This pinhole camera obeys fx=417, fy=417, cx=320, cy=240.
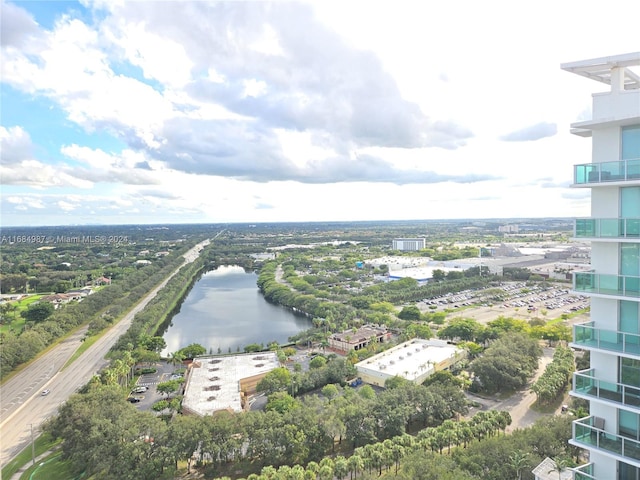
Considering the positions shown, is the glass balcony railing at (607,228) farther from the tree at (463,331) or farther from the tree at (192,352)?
the tree at (192,352)

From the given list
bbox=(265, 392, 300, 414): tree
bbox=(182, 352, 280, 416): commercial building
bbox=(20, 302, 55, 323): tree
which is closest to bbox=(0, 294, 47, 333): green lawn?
bbox=(20, 302, 55, 323): tree

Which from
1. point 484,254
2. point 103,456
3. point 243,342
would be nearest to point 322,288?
point 243,342

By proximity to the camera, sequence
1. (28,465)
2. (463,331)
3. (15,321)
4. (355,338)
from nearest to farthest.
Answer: (28,465)
(463,331)
(355,338)
(15,321)

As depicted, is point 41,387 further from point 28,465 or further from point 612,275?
point 612,275

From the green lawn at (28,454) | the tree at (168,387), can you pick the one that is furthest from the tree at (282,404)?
the green lawn at (28,454)

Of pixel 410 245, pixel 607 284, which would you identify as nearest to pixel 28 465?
pixel 607 284
